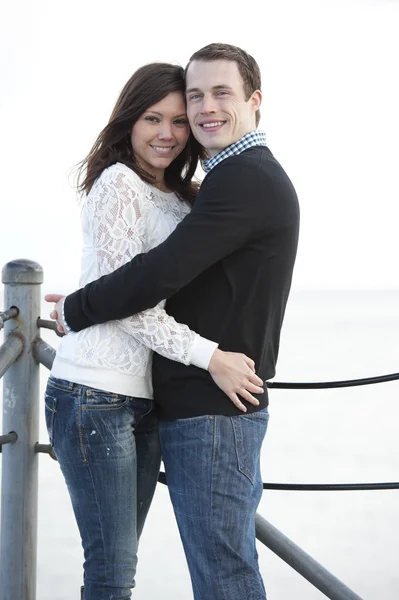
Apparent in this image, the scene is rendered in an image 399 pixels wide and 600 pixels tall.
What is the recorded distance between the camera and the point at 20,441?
1.87 m

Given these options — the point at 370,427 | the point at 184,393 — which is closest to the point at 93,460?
the point at 184,393

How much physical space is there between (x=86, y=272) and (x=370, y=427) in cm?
1065

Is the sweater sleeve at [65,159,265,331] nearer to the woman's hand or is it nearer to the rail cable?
the woman's hand

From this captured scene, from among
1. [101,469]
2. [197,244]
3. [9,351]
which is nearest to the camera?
[197,244]

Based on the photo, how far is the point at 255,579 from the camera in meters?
1.37

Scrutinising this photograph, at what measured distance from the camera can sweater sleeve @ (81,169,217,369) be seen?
1.34 meters

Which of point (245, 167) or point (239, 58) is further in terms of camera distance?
point (239, 58)

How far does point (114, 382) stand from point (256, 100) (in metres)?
0.61

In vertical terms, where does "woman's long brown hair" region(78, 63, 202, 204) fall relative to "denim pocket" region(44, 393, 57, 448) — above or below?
above

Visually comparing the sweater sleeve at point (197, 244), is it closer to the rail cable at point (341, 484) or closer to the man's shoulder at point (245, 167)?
the man's shoulder at point (245, 167)

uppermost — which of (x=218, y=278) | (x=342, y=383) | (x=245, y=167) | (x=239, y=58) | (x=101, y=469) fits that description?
(x=239, y=58)

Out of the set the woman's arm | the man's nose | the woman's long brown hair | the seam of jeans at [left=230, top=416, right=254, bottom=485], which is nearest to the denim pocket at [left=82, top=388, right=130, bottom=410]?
the woman's arm

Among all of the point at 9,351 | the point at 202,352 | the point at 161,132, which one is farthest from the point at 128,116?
the point at 9,351

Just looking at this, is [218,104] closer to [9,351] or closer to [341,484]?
[9,351]
